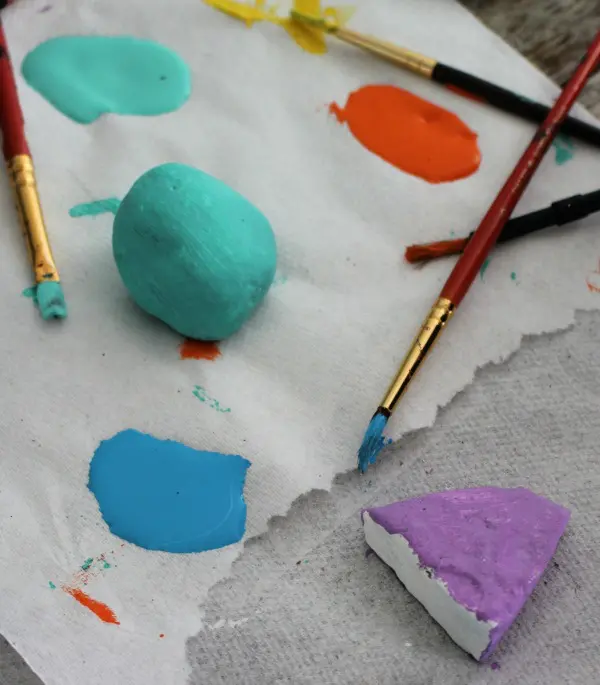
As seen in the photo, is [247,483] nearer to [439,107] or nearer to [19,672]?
[19,672]

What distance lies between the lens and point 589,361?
577mm

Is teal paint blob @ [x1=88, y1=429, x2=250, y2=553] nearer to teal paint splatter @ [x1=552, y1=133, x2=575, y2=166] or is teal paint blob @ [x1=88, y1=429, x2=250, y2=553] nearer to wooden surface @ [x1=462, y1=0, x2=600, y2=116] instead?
teal paint splatter @ [x1=552, y1=133, x2=575, y2=166]

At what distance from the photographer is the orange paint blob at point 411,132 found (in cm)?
68

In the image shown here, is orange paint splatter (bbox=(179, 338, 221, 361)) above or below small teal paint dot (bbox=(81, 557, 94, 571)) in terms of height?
above

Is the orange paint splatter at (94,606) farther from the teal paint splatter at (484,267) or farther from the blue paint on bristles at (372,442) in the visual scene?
the teal paint splatter at (484,267)

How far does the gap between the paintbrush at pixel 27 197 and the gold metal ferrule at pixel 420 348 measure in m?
0.26

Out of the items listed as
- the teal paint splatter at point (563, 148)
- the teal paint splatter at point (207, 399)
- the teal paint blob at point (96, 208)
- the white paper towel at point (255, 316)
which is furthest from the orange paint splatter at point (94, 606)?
the teal paint splatter at point (563, 148)

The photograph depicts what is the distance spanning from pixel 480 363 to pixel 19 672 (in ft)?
1.24

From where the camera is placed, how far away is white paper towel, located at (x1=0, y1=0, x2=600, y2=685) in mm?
482

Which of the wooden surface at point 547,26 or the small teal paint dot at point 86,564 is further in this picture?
the wooden surface at point 547,26

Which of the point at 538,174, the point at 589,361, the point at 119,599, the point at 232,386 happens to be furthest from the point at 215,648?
the point at 538,174

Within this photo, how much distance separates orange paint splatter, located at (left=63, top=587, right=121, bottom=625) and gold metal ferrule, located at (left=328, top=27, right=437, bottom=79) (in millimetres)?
557

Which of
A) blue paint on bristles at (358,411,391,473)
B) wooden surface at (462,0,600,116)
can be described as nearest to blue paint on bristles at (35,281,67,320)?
blue paint on bristles at (358,411,391,473)

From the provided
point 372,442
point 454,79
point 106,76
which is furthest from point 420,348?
point 106,76
